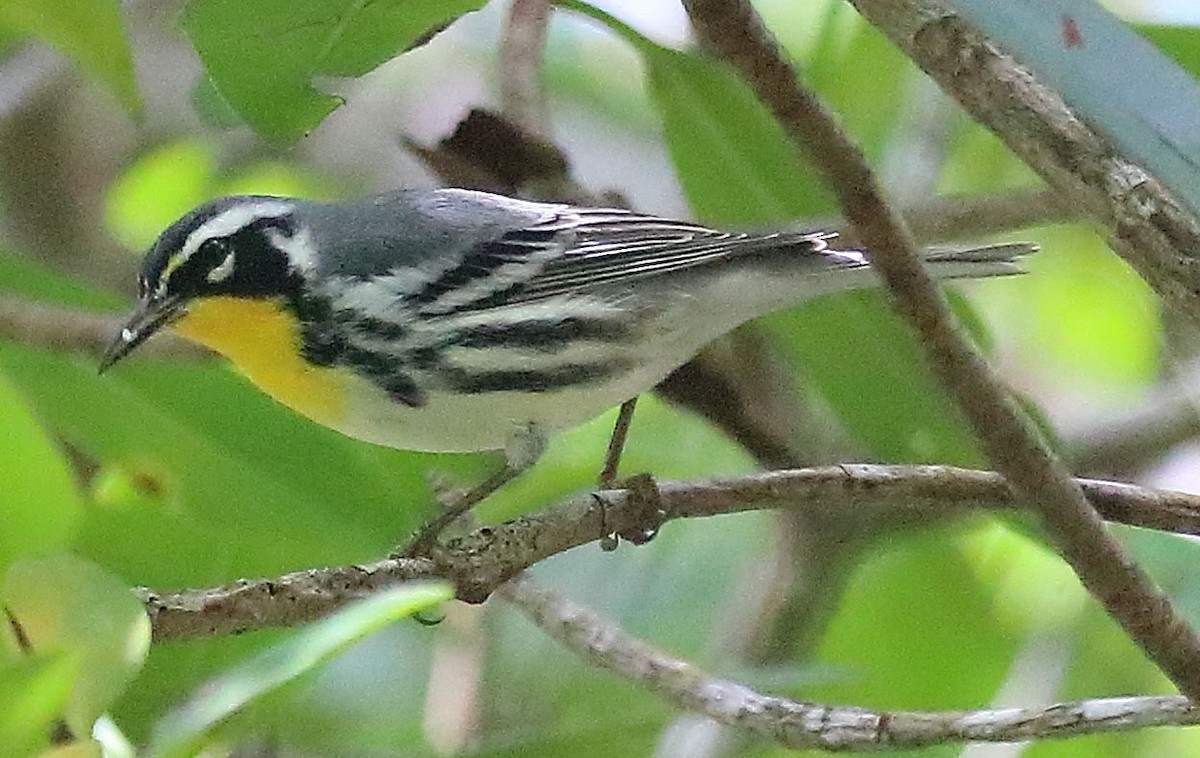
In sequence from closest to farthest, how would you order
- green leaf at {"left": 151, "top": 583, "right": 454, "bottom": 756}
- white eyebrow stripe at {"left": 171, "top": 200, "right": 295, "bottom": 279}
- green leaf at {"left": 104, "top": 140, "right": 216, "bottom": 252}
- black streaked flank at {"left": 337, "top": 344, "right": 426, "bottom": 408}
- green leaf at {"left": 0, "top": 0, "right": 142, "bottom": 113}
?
green leaf at {"left": 151, "top": 583, "right": 454, "bottom": 756} → green leaf at {"left": 0, "top": 0, "right": 142, "bottom": 113} → black streaked flank at {"left": 337, "top": 344, "right": 426, "bottom": 408} → white eyebrow stripe at {"left": 171, "top": 200, "right": 295, "bottom": 279} → green leaf at {"left": 104, "top": 140, "right": 216, "bottom": 252}

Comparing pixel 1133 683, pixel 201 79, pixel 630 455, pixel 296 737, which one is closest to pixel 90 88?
pixel 201 79

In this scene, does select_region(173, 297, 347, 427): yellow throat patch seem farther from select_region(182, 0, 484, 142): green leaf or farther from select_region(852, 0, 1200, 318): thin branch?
select_region(852, 0, 1200, 318): thin branch

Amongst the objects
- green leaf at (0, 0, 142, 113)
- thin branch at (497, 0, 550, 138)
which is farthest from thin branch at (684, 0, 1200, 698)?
thin branch at (497, 0, 550, 138)

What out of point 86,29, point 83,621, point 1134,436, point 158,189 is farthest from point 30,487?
point 158,189


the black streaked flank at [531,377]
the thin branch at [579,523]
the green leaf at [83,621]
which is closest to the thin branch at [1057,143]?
the thin branch at [579,523]

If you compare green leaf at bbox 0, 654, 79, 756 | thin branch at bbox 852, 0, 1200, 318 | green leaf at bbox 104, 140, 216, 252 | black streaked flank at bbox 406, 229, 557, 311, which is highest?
thin branch at bbox 852, 0, 1200, 318

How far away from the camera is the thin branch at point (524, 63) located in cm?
114

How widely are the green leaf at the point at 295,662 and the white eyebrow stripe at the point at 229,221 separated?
67 centimetres

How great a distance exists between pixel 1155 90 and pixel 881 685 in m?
0.59

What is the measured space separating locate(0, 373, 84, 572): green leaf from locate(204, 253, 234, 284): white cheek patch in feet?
1.66

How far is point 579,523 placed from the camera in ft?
2.57

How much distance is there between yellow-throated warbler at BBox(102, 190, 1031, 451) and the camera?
3.05 feet

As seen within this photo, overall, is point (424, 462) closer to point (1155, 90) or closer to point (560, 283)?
point (560, 283)

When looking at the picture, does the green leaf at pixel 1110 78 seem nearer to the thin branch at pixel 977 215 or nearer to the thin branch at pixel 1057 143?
the thin branch at pixel 1057 143
